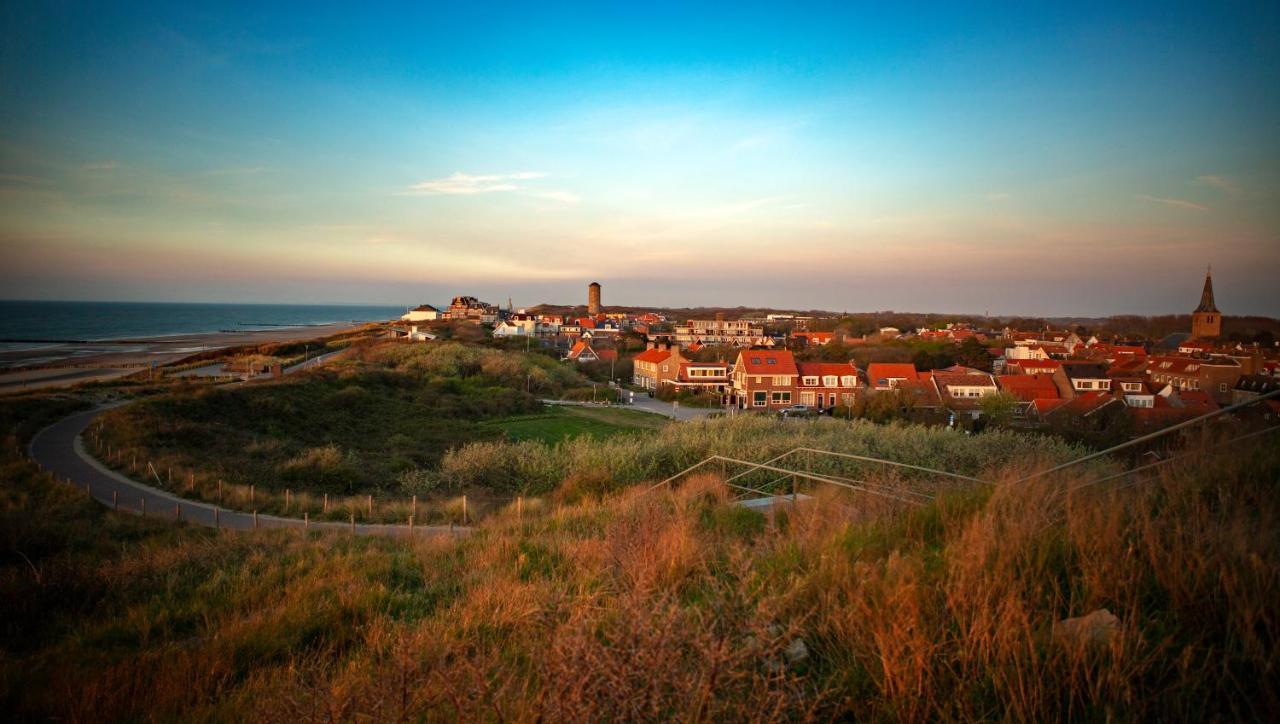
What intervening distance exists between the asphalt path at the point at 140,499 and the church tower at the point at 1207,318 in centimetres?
2002

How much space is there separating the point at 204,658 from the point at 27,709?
2.84 ft

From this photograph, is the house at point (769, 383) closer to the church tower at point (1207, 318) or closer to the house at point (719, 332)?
the church tower at point (1207, 318)

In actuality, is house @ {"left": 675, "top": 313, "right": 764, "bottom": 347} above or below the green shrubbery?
above

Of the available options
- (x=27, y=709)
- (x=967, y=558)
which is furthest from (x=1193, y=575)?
(x=27, y=709)

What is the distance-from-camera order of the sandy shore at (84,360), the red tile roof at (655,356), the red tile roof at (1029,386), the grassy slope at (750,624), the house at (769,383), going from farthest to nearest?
the red tile roof at (655,356) → the house at (769,383) → the sandy shore at (84,360) → the red tile roof at (1029,386) → the grassy slope at (750,624)

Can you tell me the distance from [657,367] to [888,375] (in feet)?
65.3

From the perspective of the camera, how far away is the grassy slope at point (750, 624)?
2359 mm

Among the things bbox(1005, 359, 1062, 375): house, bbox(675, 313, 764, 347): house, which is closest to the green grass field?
bbox(1005, 359, 1062, 375): house

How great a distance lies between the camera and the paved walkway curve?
41.3 feet

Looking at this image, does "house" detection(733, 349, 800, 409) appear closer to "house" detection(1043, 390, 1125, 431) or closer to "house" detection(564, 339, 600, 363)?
"house" detection(1043, 390, 1125, 431)

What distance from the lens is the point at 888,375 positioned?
42.4 metres

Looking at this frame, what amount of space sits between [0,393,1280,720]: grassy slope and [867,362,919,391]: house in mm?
37403

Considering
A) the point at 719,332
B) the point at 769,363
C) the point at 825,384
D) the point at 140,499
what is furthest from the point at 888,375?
the point at 719,332

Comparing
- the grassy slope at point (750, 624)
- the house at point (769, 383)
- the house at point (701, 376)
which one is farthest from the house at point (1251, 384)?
the house at point (701, 376)
